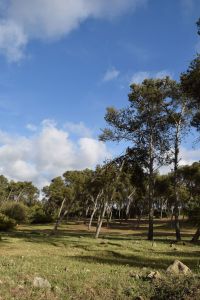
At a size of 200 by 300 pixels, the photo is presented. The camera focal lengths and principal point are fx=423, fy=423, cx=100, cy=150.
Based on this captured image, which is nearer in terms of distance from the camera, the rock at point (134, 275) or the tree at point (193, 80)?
the rock at point (134, 275)

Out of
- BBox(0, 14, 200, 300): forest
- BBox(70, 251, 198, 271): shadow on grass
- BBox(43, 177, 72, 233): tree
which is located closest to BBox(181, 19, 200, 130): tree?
BBox(0, 14, 200, 300): forest

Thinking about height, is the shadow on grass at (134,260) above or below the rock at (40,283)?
above

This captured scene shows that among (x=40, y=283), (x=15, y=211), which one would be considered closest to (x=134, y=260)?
(x=40, y=283)

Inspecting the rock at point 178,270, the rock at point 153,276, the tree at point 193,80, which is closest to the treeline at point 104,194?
the tree at point 193,80

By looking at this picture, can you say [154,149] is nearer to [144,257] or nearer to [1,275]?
[144,257]

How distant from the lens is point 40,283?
43.4 feet

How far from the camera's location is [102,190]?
4822 centimetres

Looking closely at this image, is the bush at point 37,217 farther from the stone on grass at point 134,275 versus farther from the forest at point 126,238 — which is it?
the stone on grass at point 134,275

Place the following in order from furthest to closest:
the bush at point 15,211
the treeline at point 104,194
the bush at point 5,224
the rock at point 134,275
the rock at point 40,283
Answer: the bush at point 15,211 < the bush at point 5,224 < the treeline at point 104,194 < the rock at point 134,275 < the rock at point 40,283

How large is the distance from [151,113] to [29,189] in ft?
314

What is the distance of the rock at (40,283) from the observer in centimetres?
1312

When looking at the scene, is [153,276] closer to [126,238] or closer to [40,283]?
[40,283]

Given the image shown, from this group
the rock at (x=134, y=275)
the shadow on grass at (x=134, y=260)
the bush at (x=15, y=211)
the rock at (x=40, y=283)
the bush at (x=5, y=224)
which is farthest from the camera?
the bush at (x=15, y=211)

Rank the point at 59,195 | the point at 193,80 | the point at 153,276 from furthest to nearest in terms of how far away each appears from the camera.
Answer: the point at 59,195 < the point at 193,80 < the point at 153,276
